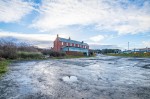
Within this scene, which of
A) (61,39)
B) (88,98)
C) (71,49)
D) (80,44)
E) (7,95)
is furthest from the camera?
(80,44)

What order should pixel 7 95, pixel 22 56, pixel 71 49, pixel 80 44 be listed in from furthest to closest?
pixel 80 44 < pixel 71 49 < pixel 22 56 < pixel 7 95

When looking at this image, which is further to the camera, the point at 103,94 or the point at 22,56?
the point at 22,56

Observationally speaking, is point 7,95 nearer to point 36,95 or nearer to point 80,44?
point 36,95

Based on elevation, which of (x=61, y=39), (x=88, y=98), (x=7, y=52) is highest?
(x=61, y=39)

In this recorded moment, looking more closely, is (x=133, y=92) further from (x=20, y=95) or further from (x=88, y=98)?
(x=20, y=95)

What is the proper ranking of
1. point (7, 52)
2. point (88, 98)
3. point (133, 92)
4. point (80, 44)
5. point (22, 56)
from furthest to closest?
point (80, 44)
point (22, 56)
point (7, 52)
point (133, 92)
point (88, 98)

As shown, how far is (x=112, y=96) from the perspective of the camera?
6.61 metres

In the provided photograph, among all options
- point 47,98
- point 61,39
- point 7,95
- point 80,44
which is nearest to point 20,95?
point 7,95

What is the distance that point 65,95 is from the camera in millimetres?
6785

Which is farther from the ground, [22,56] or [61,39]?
[61,39]

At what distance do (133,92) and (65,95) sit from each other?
2752 mm

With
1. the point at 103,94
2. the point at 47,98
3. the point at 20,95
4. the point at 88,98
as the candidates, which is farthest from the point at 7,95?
the point at 103,94

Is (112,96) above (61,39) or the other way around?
the other way around

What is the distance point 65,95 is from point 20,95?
1708mm
